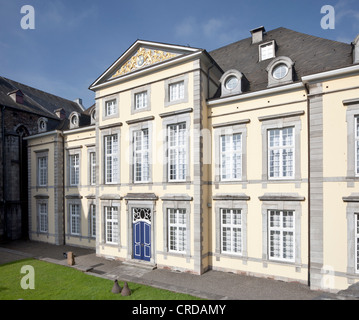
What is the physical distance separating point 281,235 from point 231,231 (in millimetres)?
2472

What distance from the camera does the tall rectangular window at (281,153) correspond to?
12594 millimetres

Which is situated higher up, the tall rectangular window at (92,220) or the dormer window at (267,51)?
the dormer window at (267,51)

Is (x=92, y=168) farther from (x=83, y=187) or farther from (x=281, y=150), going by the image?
(x=281, y=150)

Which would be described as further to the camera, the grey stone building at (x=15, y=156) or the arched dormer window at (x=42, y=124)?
the grey stone building at (x=15, y=156)

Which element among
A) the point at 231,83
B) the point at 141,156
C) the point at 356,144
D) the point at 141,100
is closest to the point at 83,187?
the point at 141,156

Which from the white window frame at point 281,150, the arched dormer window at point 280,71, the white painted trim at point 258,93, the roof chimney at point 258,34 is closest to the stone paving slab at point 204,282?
the white window frame at point 281,150

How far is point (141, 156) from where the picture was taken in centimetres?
1587

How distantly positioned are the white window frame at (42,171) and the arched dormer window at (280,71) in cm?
1881

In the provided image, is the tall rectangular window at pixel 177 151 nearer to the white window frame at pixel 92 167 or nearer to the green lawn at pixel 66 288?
the green lawn at pixel 66 288

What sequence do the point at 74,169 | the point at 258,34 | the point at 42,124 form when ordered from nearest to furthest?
the point at 258,34 < the point at 74,169 < the point at 42,124

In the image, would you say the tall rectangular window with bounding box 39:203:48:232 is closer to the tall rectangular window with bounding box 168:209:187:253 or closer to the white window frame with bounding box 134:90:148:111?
the white window frame with bounding box 134:90:148:111

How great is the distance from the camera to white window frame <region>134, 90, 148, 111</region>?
52.3ft

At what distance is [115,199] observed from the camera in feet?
54.4
